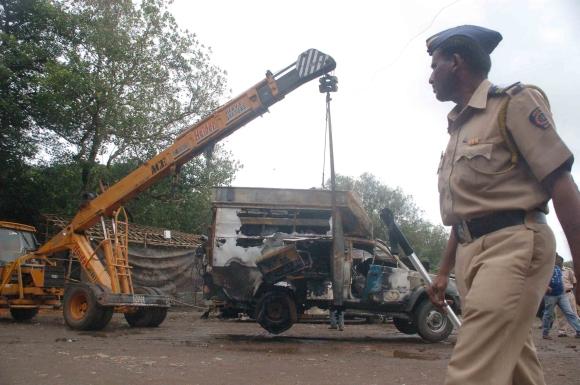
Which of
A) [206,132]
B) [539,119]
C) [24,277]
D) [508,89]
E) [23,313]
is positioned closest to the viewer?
[539,119]

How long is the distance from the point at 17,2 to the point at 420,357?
63.1 feet

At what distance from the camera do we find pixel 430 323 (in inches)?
408

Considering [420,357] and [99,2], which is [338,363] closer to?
[420,357]

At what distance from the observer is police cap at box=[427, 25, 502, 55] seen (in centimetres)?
264

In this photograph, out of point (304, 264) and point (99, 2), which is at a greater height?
point (99, 2)

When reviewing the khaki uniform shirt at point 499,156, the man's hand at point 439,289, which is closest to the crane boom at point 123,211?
the man's hand at point 439,289

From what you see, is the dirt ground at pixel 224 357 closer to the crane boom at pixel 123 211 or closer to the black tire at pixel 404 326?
the black tire at pixel 404 326

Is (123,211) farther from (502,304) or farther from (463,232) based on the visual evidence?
(502,304)

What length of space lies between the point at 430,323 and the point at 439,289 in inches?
303

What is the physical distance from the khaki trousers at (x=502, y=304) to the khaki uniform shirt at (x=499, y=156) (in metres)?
0.14

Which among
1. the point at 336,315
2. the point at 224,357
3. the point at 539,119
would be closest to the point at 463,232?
the point at 539,119

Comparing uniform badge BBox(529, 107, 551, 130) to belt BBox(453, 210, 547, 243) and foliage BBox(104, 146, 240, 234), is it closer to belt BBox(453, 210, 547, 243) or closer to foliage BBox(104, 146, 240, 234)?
belt BBox(453, 210, 547, 243)

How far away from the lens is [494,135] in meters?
2.44

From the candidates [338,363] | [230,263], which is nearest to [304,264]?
[230,263]
